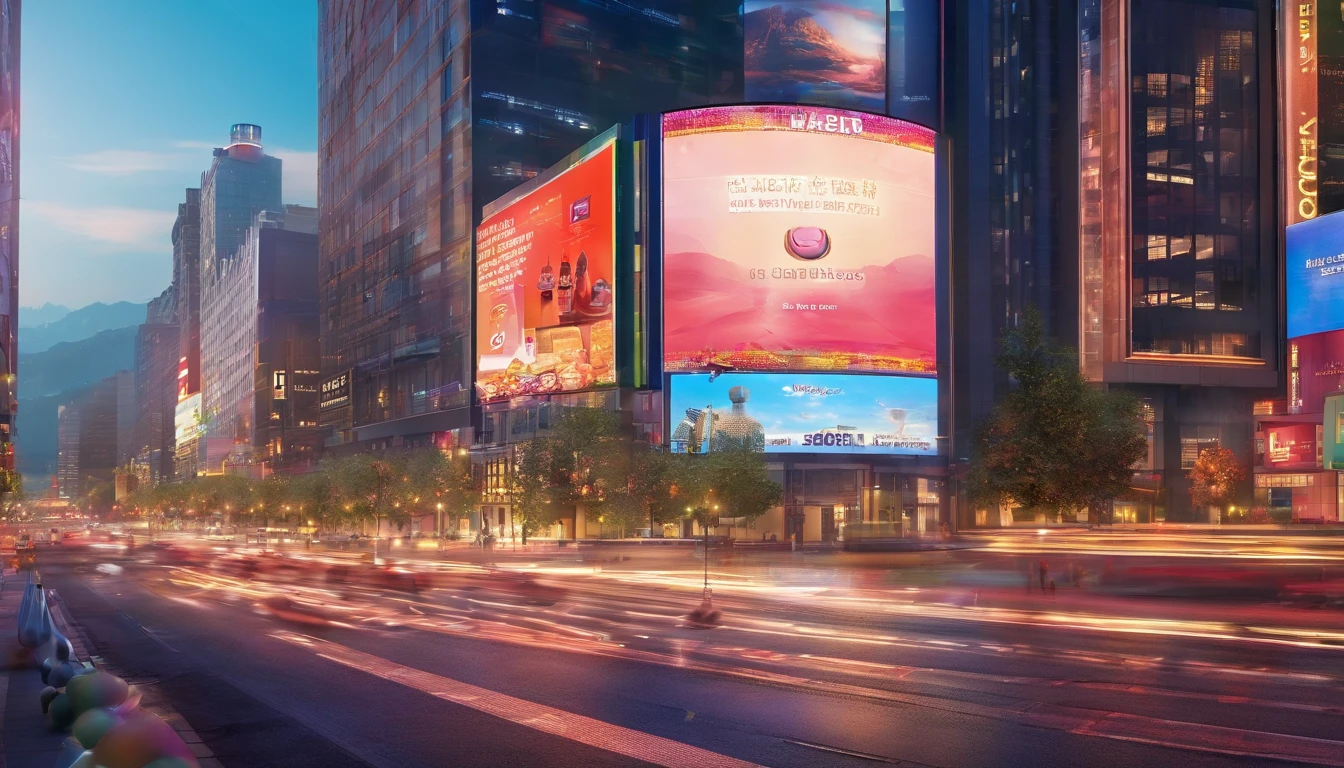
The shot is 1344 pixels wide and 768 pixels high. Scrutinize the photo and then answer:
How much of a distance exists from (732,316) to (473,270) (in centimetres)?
3634

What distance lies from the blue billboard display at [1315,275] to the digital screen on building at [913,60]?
34.2m

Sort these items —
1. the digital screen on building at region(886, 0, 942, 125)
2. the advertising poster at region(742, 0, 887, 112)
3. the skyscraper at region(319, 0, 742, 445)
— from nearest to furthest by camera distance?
the advertising poster at region(742, 0, 887, 112) → the digital screen on building at region(886, 0, 942, 125) → the skyscraper at region(319, 0, 742, 445)

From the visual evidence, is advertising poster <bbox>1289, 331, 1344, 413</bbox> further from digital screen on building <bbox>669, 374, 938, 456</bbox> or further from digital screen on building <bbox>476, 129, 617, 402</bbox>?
digital screen on building <bbox>476, 129, 617, 402</bbox>

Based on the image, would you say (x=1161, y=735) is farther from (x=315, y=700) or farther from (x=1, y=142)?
(x=1, y=142)

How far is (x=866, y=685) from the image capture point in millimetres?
18594

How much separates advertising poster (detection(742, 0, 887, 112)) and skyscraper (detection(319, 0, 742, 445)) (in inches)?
986

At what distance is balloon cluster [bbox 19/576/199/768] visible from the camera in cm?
838

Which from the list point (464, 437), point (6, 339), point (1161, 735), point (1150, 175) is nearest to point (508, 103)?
point (464, 437)

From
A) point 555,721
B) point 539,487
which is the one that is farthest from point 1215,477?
point 555,721

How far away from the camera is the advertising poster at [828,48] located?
10525 centimetres

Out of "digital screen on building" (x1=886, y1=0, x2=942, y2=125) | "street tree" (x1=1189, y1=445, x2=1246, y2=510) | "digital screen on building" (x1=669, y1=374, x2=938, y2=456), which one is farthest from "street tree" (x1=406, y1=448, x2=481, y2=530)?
"street tree" (x1=1189, y1=445, x2=1246, y2=510)

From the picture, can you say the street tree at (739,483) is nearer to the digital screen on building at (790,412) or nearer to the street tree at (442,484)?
the digital screen on building at (790,412)

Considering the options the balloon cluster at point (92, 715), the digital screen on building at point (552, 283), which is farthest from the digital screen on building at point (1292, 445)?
the balloon cluster at point (92, 715)

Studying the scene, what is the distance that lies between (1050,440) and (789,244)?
2024 inches
